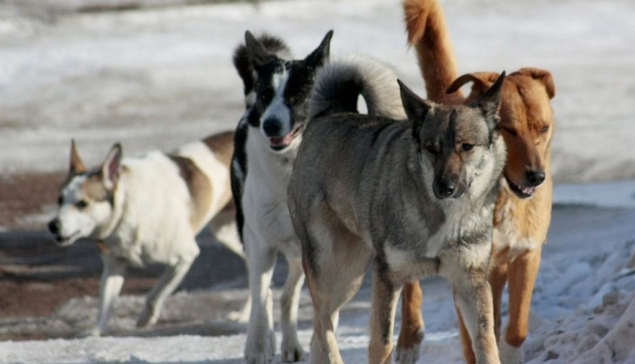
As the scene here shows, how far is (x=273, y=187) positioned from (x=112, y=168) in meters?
2.47

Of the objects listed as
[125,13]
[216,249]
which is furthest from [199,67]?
[216,249]

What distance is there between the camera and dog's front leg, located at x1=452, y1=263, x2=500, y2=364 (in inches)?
194

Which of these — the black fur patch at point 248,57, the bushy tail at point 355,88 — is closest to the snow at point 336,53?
the black fur patch at point 248,57

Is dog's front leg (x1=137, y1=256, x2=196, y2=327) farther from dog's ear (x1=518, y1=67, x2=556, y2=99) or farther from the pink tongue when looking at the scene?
the pink tongue

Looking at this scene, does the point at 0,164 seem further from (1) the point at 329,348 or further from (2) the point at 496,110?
(2) the point at 496,110

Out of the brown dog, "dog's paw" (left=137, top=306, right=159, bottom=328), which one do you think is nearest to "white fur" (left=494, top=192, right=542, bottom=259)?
the brown dog

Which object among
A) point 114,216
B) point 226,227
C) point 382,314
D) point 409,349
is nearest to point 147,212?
point 114,216

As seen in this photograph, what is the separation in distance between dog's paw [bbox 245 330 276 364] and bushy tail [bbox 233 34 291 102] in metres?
1.70

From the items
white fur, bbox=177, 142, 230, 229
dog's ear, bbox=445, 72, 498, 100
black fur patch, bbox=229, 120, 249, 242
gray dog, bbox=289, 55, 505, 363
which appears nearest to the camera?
gray dog, bbox=289, 55, 505, 363

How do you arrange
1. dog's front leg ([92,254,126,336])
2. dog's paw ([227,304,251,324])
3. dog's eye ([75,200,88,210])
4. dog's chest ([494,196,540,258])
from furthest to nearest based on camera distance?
dog's eye ([75,200,88,210]) < dog's paw ([227,304,251,324]) < dog's front leg ([92,254,126,336]) < dog's chest ([494,196,540,258])

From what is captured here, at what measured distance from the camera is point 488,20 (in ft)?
72.4

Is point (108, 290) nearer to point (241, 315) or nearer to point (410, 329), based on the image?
point (241, 315)

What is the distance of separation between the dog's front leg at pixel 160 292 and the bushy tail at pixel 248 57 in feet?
5.42

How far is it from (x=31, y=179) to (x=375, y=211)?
781cm
